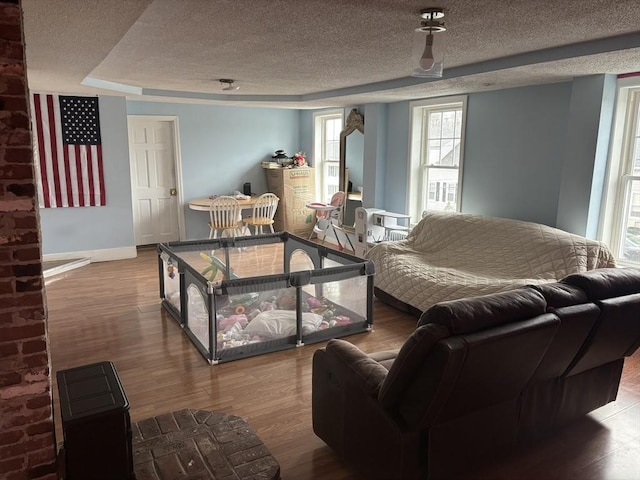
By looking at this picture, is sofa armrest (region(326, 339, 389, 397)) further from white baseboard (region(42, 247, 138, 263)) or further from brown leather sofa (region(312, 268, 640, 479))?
white baseboard (region(42, 247, 138, 263))

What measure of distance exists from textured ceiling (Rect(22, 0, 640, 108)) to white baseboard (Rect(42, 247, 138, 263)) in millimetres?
2180

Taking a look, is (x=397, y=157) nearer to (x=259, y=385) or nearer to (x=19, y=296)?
(x=259, y=385)

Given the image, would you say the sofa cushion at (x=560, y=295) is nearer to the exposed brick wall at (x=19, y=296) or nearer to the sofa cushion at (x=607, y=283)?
the sofa cushion at (x=607, y=283)

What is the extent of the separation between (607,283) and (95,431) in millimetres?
2440

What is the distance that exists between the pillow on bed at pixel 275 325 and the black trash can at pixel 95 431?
183 centimetres

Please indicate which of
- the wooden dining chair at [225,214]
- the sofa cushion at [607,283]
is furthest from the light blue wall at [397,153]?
the sofa cushion at [607,283]

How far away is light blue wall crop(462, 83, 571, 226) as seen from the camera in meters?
4.62

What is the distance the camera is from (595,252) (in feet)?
13.1

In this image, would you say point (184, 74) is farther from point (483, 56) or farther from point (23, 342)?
point (23, 342)

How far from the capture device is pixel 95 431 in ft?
6.15

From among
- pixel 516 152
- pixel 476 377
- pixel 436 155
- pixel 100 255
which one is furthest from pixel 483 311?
pixel 100 255

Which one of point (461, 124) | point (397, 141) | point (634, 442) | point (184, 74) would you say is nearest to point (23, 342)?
point (634, 442)

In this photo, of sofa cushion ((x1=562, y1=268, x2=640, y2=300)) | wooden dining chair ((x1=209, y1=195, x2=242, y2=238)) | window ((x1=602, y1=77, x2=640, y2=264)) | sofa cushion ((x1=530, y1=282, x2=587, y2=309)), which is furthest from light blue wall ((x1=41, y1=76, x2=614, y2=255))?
sofa cushion ((x1=530, y1=282, x2=587, y2=309))

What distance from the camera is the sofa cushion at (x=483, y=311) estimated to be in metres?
1.94
